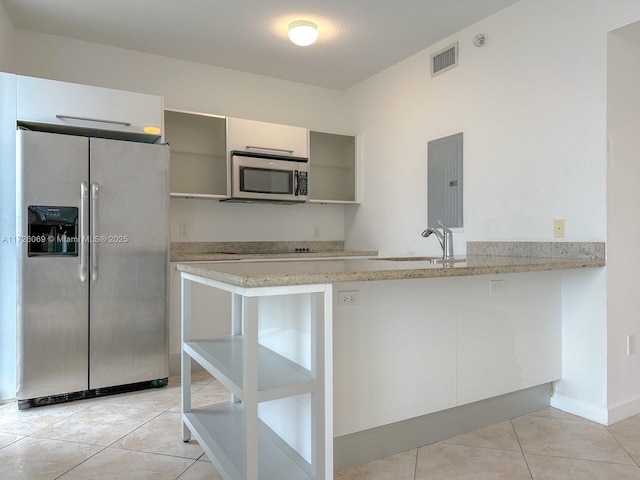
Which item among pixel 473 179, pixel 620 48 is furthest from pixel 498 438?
pixel 620 48

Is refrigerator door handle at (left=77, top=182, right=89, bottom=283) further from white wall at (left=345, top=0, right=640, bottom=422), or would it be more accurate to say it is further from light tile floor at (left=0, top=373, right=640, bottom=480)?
white wall at (left=345, top=0, right=640, bottom=422)

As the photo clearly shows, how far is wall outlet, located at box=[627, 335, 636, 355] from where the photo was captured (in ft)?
7.97

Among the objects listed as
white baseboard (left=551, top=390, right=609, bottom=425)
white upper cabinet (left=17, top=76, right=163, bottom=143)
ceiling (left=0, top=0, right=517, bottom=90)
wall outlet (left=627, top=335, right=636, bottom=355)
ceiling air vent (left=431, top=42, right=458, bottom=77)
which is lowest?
white baseboard (left=551, top=390, right=609, bottom=425)

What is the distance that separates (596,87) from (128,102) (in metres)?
2.86

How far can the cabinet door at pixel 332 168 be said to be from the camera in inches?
162

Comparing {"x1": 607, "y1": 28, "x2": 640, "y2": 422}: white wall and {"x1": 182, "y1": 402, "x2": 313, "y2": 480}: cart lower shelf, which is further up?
{"x1": 607, "y1": 28, "x2": 640, "y2": 422}: white wall

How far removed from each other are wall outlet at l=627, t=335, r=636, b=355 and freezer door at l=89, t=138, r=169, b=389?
285cm

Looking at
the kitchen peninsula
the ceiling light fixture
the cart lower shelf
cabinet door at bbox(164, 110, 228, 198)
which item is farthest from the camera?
cabinet door at bbox(164, 110, 228, 198)

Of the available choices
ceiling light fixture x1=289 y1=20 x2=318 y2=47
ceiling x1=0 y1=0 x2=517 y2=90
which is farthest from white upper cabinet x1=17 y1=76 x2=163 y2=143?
ceiling light fixture x1=289 y1=20 x2=318 y2=47

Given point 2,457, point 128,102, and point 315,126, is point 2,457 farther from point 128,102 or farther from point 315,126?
point 315,126

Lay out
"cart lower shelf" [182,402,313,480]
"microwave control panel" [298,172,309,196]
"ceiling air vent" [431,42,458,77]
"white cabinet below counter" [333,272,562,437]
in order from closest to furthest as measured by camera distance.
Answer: "cart lower shelf" [182,402,313,480] < "white cabinet below counter" [333,272,562,437] < "ceiling air vent" [431,42,458,77] < "microwave control panel" [298,172,309,196]

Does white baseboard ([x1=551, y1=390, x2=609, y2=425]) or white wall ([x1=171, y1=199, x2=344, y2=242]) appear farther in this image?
white wall ([x1=171, y1=199, x2=344, y2=242])

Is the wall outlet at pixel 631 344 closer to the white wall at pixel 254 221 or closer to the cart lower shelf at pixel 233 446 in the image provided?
the cart lower shelf at pixel 233 446

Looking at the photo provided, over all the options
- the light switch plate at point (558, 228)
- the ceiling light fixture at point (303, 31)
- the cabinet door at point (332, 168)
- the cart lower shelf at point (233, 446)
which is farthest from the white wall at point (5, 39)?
the light switch plate at point (558, 228)
